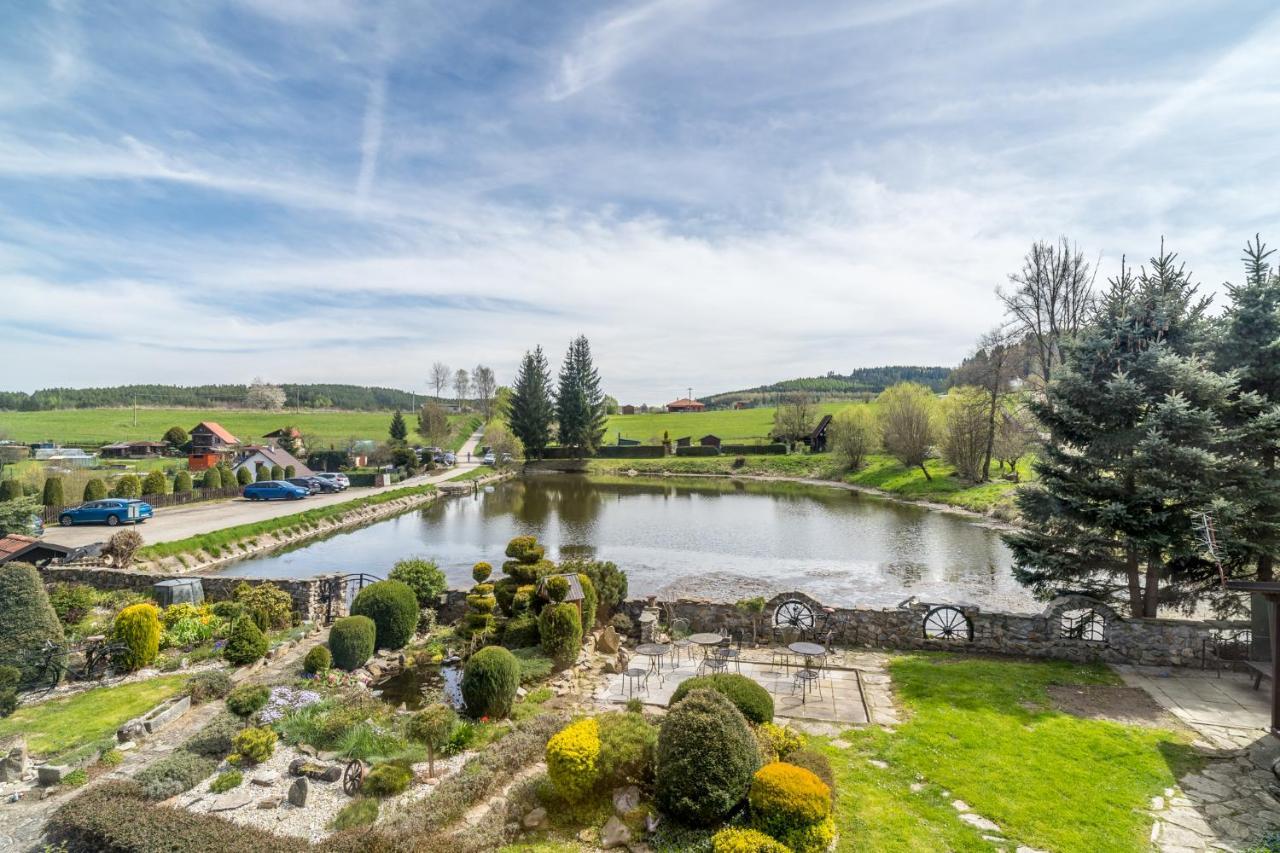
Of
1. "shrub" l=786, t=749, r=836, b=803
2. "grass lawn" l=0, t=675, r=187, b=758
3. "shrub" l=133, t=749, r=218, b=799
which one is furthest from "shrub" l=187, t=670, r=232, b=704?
"shrub" l=786, t=749, r=836, b=803

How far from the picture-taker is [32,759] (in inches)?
364

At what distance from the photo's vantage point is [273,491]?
40.7 meters

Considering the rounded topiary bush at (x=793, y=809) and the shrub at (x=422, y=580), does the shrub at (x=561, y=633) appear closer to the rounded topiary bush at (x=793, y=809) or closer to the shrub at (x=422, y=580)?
the shrub at (x=422, y=580)

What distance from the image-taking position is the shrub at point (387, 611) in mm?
14805

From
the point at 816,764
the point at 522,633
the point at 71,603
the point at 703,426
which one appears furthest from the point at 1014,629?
the point at 703,426

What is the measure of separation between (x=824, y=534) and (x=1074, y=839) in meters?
25.7

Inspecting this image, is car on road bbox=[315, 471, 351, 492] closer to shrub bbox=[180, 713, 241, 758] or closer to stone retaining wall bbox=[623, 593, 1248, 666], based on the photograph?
stone retaining wall bbox=[623, 593, 1248, 666]

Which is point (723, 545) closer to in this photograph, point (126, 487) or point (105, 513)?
point (105, 513)

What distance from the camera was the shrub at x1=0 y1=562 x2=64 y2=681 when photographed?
1162cm

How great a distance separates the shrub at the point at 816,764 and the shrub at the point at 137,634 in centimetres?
1360

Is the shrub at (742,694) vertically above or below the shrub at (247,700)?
above

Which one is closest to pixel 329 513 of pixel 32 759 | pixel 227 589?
pixel 227 589

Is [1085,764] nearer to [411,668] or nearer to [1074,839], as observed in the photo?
[1074,839]

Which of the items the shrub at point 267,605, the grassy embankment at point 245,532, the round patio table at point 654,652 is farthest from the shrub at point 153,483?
the round patio table at point 654,652
